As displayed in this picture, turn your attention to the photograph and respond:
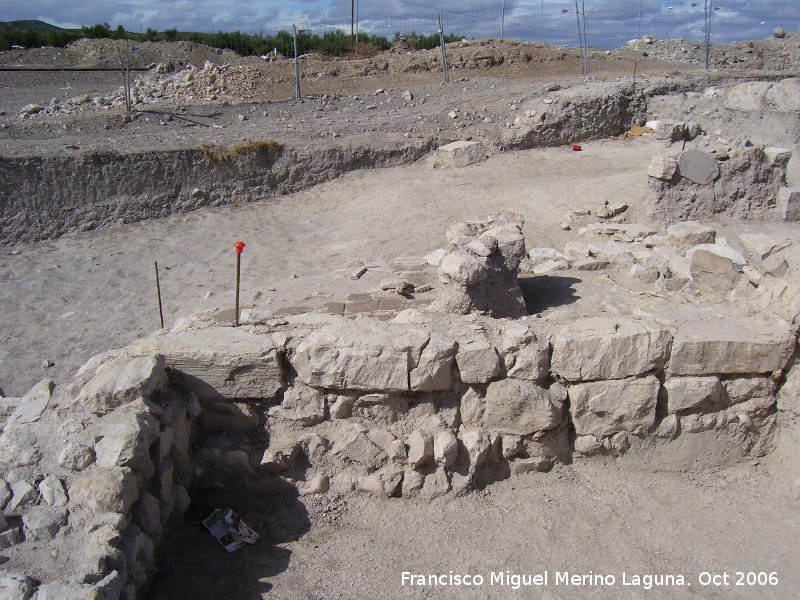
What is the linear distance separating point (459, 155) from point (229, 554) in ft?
33.5

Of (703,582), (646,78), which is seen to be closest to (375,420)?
(703,582)

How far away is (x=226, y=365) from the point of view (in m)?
4.27

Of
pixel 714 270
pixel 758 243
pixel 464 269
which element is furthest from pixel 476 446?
pixel 758 243

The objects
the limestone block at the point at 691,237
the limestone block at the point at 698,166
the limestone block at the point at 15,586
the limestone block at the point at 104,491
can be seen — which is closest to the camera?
the limestone block at the point at 15,586

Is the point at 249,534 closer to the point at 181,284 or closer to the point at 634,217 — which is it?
the point at 181,284

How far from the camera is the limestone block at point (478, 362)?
4.22m

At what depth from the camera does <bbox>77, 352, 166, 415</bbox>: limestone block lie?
12.8 feet

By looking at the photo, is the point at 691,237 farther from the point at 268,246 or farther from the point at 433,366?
the point at 268,246

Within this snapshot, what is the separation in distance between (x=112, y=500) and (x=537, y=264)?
515cm

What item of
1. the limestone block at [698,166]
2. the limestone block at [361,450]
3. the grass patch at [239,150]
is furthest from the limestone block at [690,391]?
the grass patch at [239,150]

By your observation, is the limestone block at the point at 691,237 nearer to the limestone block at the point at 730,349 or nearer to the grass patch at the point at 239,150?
the limestone block at the point at 730,349

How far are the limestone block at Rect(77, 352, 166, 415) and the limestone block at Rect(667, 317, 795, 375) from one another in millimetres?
3259

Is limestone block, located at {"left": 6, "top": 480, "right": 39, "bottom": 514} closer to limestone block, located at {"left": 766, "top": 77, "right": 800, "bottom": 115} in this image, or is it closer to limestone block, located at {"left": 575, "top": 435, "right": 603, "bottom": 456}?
limestone block, located at {"left": 575, "top": 435, "right": 603, "bottom": 456}

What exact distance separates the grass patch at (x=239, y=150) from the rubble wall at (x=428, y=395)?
828cm
